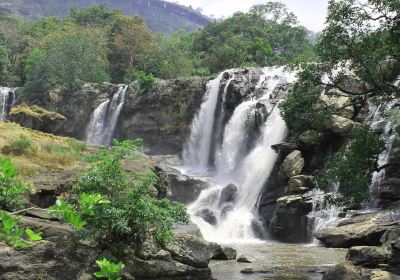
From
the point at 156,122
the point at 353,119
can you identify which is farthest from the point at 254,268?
the point at 156,122

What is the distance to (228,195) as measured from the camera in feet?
97.3

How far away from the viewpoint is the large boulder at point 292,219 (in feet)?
78.1

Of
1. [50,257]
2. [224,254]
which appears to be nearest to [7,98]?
[224,254]

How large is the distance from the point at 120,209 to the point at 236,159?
75.9ft

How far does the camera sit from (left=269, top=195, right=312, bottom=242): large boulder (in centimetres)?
2380

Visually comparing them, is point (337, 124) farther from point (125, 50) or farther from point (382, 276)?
point (125, 50)

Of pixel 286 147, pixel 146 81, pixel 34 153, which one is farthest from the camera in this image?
pixel 146 81

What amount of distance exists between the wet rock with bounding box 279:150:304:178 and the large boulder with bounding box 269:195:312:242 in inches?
67.7

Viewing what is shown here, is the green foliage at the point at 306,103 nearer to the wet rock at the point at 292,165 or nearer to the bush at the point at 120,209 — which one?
the bush at the point at 120,209

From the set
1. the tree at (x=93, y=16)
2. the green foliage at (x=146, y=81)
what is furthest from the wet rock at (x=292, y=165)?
the tree at (x=93, y=16)

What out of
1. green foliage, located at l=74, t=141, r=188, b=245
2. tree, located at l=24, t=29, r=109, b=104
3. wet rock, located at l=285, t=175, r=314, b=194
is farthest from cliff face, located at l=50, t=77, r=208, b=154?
green foliage, located at l=74, t=141, r=188, b=245

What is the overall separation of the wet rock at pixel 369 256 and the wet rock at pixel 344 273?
79.9 inches

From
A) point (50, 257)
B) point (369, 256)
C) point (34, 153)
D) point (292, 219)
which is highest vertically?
point (34, 153)

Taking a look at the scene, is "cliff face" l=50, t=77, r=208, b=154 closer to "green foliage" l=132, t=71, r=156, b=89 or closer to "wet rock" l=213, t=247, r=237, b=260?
"green foliage" l=132, t=71, r=156, b=89
